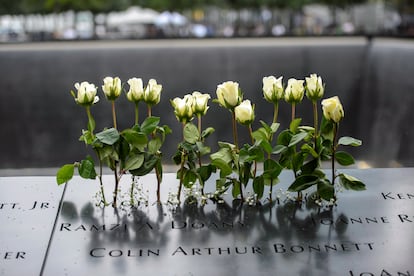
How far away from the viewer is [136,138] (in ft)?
6.39

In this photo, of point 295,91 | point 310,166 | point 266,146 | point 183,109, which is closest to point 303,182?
point 310,166

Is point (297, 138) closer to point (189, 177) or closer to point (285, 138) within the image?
point (285, 138)

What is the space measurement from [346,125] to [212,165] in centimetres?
632

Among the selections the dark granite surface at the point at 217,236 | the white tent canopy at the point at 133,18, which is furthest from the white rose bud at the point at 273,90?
the white tent canopy at the point at 133,18

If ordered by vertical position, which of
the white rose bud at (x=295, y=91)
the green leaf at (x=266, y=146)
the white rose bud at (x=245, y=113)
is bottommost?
the green leaf at (x=266, y=146)

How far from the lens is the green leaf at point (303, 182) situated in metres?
1.95

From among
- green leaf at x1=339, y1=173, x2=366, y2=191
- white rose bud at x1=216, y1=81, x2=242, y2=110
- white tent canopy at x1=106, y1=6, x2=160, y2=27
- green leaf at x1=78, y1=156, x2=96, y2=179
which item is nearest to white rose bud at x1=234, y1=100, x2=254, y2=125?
white rose bud at x1=216, y1=81, x2=242, y2=110

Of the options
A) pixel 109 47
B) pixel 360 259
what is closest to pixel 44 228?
pixel 360 259

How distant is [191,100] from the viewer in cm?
196

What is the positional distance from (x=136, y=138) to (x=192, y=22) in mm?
12655

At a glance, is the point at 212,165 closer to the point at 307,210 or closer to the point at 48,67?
the point at 307,210

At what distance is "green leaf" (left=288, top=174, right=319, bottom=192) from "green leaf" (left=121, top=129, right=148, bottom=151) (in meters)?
0.46

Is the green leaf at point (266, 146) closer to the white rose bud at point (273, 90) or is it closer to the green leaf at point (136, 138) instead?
the white rose bud at point (273, 90)

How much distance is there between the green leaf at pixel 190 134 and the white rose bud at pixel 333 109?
392 millimetres
